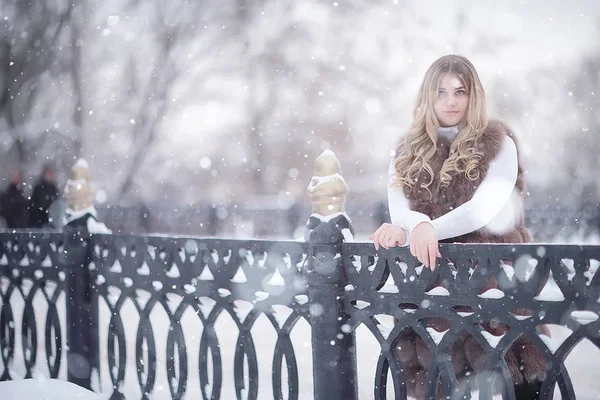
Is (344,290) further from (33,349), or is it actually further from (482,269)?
(33,349)

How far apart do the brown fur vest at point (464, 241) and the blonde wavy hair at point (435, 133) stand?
34mm

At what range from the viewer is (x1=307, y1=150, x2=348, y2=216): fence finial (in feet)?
9.05

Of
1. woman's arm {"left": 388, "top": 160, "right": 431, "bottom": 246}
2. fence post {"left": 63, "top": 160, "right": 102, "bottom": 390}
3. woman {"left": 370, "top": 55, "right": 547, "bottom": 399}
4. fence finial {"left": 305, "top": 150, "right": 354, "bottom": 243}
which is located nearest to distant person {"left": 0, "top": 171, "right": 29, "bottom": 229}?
fence post {"left": 63, "top": 160, "right": 102, "bottom": 390}

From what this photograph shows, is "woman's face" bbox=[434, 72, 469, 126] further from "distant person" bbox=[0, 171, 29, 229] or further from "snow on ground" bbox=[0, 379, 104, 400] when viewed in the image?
"distant person" bbox=[0, 171, 29, 229]

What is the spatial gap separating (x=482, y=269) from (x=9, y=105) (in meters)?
16.2

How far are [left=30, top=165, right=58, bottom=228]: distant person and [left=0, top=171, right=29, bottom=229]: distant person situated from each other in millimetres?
703

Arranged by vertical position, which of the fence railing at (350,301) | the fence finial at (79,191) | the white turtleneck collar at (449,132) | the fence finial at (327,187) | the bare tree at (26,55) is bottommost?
the fence railing at (350,301)

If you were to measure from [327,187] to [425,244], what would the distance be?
0.66 meters

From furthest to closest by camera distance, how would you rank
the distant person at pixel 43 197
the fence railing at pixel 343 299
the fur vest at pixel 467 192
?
the distant person at pixel 43 197, the fur vest at pixel 467 192, the fence railing at pixel 343 299

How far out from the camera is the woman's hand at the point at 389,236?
246cm

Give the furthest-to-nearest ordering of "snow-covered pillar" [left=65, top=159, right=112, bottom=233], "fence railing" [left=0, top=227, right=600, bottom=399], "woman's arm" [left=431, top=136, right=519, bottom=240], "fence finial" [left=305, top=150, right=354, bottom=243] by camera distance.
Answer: "snow-covered pillar" [left=65, top=159, right=112, bottom=233] < "fence finial" [left=305, top=150, right=354, bottom=243] < "woman's arm" [left=431, top=136, right=519, bottom=240] < "fence railing" [left=0, top=227, right=600, bottom=399]

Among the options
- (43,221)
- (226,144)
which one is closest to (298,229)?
(43,221)

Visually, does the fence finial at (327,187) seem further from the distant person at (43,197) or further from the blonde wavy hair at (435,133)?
the distant person at (43,197)

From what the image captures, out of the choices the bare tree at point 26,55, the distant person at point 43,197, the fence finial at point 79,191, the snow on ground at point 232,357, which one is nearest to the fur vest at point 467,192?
the snow on ground at point 232,357
